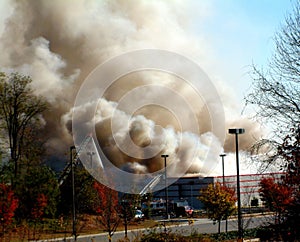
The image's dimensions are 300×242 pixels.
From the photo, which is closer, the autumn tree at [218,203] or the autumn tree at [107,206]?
the autumn tree at [218,203]

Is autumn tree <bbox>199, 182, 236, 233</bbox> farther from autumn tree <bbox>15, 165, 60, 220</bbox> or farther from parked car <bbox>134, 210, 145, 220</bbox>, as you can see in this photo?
autumn tree <bbox>15, 165, 60, 220</bbox>

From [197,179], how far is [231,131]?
162ft

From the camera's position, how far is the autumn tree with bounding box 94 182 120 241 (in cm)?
3272

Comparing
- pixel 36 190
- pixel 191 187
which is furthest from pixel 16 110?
pixel 191 187

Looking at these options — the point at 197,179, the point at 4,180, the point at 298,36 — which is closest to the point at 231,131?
the point at 298,36

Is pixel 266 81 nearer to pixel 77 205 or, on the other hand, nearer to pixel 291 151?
pixel 291 151

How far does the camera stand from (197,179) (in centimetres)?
7794

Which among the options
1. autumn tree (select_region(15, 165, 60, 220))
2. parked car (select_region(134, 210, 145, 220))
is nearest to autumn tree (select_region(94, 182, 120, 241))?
autumn tree (select_region(15, 165, 60, 220))

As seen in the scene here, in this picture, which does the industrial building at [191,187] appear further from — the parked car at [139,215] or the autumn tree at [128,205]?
the autumn tree at [128,205]

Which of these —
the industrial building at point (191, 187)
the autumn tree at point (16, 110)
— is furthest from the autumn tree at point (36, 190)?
the industrial building at point (191, 187)

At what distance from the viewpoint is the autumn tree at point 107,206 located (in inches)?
1288

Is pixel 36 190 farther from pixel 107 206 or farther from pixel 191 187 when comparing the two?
pixel 191 187

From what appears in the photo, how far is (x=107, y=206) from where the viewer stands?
33.2 m

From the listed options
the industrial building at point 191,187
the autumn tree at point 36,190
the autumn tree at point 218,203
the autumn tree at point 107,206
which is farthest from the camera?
the industrial building at point 191,187
